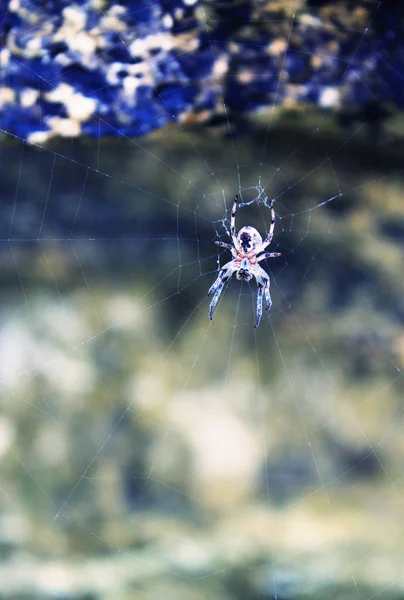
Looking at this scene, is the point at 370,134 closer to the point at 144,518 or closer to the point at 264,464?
the point at 264,464

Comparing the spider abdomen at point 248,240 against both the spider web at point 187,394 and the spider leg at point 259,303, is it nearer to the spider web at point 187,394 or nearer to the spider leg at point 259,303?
the spider leg at point 259,303

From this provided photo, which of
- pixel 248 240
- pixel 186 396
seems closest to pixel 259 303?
pixel 248 240

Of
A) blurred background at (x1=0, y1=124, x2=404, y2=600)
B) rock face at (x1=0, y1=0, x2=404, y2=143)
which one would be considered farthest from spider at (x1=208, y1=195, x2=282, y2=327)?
blurred background at (x1=0, y1=124, x2=404, y2=600)

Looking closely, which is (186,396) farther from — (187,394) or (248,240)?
(248,240)

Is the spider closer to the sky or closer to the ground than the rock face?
closer to the ground

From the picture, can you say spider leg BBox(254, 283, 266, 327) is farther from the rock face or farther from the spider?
the rock face

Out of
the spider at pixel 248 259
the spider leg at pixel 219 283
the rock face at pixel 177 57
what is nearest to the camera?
the spider leg at pixel 219 283

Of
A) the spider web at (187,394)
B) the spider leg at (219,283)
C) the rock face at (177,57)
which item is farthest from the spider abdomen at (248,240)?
→ the spider web at (187,394)
